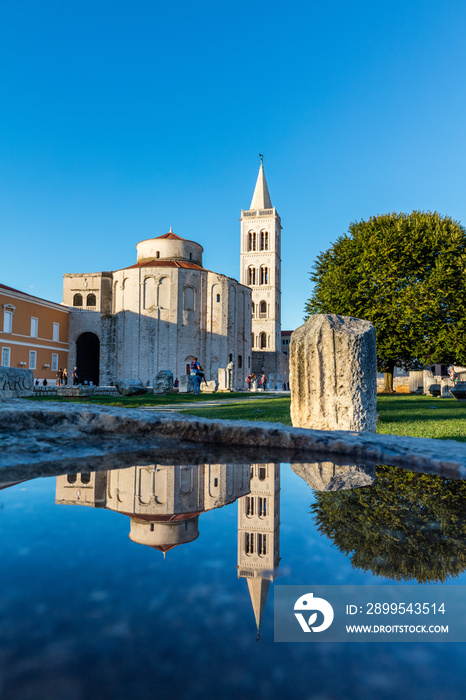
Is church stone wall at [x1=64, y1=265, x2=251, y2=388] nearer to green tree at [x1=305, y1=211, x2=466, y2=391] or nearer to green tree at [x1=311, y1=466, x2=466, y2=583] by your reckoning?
green tree at [x1=305, y1=211, x2=466, y2=391]

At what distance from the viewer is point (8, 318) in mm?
31172

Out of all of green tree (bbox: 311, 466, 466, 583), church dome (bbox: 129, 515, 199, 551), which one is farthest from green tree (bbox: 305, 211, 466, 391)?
church dome (bbox: 129, 515, 199, 551)

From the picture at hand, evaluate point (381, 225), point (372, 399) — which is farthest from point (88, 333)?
point (372, 399)

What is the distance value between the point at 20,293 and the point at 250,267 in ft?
93.2

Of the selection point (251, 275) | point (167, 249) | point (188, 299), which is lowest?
point (188, 299)

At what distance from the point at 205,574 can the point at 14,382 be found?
36.6 ft

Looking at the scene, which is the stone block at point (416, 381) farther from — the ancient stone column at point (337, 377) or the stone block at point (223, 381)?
the ancient stone column at point (337, 377)

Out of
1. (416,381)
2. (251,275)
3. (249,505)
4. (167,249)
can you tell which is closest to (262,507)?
(249,505)

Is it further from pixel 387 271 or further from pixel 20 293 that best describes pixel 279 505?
pixel 20 293

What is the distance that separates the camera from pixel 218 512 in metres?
1.73

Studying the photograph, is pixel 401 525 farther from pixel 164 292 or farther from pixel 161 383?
pixel 164 292

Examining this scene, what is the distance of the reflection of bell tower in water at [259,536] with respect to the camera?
1124mm

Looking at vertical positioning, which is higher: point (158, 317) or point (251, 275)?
point (251, 275)

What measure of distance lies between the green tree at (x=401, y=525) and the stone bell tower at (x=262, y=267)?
4782 centimetres
